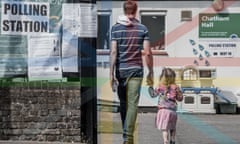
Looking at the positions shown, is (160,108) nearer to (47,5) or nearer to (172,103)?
(172,103)

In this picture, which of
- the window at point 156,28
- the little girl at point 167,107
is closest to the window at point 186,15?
the window at point 156,28

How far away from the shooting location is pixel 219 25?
15.5 metres

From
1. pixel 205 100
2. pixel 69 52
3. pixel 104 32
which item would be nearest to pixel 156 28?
pixel 104 32

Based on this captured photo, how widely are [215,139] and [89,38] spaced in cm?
275

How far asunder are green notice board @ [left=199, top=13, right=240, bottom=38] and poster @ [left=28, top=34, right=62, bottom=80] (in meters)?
6.20

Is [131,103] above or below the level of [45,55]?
below

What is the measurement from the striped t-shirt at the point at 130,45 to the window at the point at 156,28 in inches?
274

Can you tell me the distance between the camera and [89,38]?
991 centimetres

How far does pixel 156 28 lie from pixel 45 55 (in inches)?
239

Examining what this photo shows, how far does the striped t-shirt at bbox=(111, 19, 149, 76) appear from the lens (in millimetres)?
8656

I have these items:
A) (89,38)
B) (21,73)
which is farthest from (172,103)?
(21,73)

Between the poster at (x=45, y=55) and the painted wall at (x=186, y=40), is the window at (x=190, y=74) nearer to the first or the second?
the painted wall at (x=186, y=40)

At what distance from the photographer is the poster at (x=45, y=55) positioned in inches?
394

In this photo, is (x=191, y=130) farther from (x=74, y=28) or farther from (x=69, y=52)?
(x=74, y=28)
